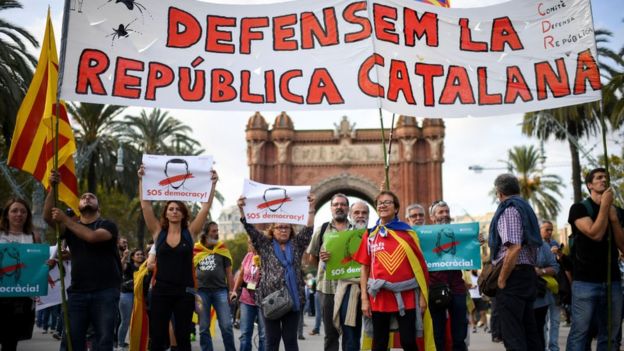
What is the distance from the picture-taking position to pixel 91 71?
682cm

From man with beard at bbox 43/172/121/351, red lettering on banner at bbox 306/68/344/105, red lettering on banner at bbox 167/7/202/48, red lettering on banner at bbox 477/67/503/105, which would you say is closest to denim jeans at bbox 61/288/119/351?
man with beard at bbox 43/172/121/351

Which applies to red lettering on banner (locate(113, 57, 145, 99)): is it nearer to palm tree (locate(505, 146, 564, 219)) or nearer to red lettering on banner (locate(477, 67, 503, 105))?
red lettering on banner (locate(477, 67, 503, 105))

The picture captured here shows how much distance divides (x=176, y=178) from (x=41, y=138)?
57.5 inches

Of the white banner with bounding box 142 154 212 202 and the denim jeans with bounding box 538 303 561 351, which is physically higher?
the white banner with bounding box 142 154 212 202

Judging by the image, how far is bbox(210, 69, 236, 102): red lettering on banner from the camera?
280 inches

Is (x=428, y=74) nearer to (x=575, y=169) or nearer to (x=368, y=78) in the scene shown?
(x=368, y=78)

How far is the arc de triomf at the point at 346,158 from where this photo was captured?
5056 cm

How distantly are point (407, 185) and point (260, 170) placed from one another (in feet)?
37.6

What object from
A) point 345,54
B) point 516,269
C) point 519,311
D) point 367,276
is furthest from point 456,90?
point 519,311

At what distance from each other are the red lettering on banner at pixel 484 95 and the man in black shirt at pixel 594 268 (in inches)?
51.0

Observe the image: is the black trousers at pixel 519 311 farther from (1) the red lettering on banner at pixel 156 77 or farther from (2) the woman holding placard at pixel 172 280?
(1) the red lettering on banner at pixel 156 77

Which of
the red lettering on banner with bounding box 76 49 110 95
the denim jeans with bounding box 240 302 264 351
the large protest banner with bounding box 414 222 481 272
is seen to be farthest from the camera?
the denim jeans with bounding box 240 302 264 351

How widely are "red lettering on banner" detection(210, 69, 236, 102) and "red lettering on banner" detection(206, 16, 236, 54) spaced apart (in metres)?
0.27

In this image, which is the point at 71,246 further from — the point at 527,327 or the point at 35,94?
the point at 527,327
